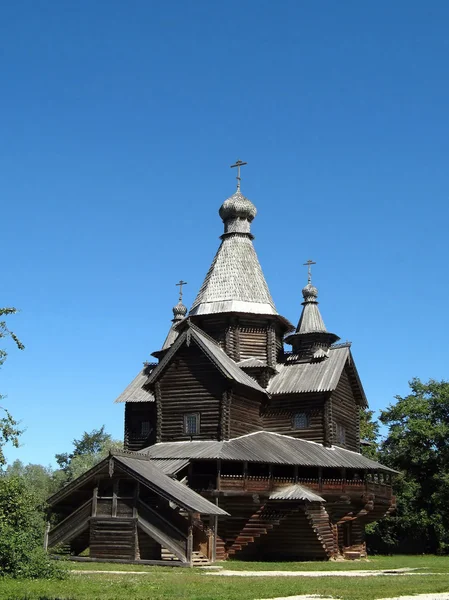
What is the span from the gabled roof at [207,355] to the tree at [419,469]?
15.4 m

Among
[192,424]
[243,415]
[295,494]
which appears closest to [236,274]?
[243,415]

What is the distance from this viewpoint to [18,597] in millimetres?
14367

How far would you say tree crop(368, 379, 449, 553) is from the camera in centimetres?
4488

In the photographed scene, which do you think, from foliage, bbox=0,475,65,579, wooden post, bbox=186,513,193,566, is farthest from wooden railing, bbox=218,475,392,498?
foliage, bbox=0,475,65,579

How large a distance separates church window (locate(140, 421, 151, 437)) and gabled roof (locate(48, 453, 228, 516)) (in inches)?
382

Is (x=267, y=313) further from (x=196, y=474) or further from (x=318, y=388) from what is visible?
(x=196, y=474)

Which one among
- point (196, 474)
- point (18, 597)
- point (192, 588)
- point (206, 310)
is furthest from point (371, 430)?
point (18, 597)

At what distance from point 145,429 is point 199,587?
21.9m

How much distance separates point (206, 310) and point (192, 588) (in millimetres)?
22126

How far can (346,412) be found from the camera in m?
39.0

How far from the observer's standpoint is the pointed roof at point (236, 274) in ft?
127

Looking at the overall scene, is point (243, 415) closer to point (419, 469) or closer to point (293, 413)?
point (293, 413)

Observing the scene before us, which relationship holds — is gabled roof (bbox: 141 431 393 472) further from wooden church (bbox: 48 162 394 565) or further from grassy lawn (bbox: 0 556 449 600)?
grassy lawn (bbox: 0 556 449 600)

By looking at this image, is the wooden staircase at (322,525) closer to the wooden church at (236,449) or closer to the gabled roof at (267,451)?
the wooden church at (236,449)
